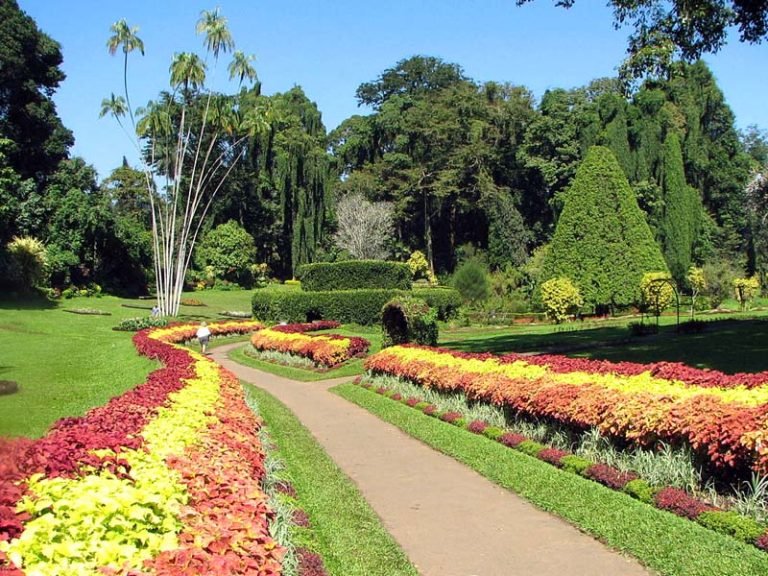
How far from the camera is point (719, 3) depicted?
16.0 m

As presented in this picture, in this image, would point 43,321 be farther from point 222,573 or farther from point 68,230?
point 222,573

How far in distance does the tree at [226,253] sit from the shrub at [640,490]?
51.6 meters

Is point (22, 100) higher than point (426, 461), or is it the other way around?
point (22, 100)

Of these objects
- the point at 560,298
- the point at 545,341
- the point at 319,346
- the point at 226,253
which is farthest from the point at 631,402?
the point at 226,253

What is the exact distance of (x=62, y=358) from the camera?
2142 centimetres

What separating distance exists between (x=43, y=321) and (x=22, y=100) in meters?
22.7

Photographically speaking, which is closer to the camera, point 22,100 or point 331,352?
point 331,352

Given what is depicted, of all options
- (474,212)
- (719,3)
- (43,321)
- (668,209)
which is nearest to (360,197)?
(474,212)

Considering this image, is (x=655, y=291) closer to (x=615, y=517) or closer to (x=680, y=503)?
(x=680, y=503)

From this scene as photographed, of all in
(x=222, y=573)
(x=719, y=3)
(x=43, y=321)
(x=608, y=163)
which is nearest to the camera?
(x=222, y=573)

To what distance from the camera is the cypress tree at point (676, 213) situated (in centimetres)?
4909

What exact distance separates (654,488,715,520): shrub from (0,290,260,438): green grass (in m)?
7.22

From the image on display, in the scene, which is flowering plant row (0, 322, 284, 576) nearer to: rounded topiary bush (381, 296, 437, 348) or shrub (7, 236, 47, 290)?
rounded topiary bush (381, 296, 437, 348)

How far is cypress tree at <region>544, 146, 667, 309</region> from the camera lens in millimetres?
37438
